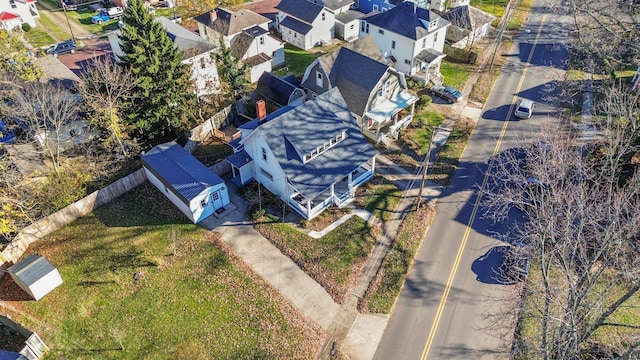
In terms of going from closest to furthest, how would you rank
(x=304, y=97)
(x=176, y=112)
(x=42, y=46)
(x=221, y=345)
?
(x=221, y=345) < (x=176, y=112) < (x=304, y=97) < (x=42, y=46)

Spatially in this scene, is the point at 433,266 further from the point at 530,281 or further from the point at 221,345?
the point at 221,345

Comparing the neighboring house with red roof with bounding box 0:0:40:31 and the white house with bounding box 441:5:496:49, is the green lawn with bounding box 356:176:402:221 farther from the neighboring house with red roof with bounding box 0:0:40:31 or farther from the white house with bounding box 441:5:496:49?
the neighboring house with red roof with bounding box 0:0:40:31

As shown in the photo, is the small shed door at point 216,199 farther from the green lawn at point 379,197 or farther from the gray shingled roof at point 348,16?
the gray shingled roof at point 348,16

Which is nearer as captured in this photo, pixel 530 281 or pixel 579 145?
pixel 530 281

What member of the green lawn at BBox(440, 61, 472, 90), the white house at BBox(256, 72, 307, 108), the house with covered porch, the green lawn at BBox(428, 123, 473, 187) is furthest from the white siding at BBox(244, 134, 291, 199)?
the green lawn at BBox(440, 61, 472, 90)

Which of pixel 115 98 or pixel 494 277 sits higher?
pixel 115 98

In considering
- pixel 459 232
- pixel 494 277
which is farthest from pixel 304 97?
pixel 494 277

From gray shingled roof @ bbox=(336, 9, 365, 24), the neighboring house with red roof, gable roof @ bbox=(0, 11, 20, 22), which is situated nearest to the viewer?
gray shingled roof @ bbox=(336, 9, 365, 24)
